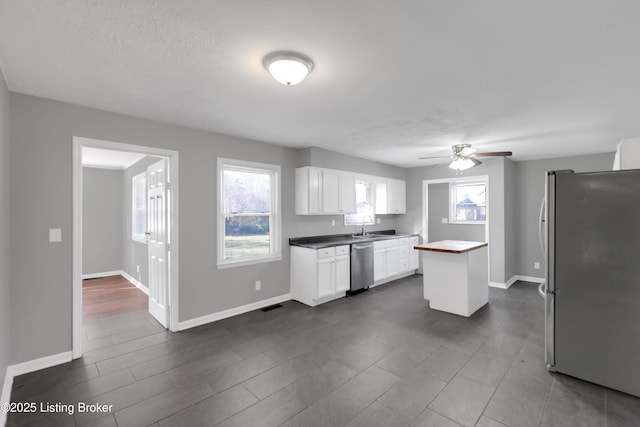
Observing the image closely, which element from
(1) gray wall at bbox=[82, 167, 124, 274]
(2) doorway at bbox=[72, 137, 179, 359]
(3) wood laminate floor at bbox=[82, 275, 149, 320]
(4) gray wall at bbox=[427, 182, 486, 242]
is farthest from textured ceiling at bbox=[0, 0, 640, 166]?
(1) gray wall at bbox=[82, 167, 124, 274]

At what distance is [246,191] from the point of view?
4.30 meters

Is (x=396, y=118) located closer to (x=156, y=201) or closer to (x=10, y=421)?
(x=156, y=201)

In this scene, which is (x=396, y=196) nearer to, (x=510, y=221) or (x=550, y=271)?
(x=510, y=221)

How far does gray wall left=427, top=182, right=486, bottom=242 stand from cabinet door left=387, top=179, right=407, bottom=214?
0.59 metres

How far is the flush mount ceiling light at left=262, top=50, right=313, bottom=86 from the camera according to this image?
197 cm

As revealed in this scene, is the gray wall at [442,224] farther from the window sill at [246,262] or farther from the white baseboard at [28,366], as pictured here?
the white baseboard at [28,366]

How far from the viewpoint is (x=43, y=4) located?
1.51 metres

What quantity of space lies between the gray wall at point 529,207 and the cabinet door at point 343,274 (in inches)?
147

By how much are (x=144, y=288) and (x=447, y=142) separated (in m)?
5.66

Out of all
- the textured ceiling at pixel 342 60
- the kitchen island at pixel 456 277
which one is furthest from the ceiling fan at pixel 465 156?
the kitchen island at pixel 456 277

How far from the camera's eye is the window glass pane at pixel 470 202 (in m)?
6.04

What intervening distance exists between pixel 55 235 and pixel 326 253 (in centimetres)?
314

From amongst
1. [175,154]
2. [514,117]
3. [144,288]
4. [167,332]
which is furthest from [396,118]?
[144,288]

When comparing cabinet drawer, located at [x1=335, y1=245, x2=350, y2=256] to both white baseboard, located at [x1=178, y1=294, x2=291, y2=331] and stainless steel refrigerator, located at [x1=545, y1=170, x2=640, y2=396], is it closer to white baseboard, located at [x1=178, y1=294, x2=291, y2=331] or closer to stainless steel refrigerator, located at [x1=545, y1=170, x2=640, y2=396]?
white baseboard, located at [x1=178, y1=294, x2=291, y2=331]
